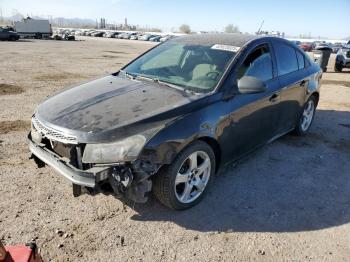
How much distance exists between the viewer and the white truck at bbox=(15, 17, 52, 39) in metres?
51.5

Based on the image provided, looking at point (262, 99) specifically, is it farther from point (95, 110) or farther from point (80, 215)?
point (80, 215)

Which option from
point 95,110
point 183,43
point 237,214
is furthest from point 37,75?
point 237,214

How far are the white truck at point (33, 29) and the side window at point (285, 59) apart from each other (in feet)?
175

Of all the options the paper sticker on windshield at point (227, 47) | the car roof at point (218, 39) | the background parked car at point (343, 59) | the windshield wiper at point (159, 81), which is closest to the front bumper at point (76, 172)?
the windshield wiper at point (159, 81)

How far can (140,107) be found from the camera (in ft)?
10.8

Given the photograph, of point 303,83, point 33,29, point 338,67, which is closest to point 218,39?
point 303,83

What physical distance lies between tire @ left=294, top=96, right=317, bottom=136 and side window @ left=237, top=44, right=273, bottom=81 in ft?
5.27

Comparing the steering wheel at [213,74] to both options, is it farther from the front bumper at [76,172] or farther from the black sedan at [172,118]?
the front bumper at [76,172]

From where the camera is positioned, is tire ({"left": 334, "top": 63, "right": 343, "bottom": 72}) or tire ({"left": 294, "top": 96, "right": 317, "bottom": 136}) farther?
tire ({"left": 334, "top": 63, "right": 343, "bottom": 72})

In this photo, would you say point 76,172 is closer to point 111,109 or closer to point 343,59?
point 111,109

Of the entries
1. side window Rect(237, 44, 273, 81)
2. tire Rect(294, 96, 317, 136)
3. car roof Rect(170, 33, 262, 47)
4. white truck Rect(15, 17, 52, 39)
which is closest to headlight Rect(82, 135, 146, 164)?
side window Rect(237, 44, 273, 81)

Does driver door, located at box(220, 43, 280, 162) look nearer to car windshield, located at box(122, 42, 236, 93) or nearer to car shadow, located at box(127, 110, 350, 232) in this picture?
car windshield, located at box(122, 42, 236, 93)

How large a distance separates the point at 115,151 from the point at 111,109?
60cm

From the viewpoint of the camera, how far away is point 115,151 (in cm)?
285
